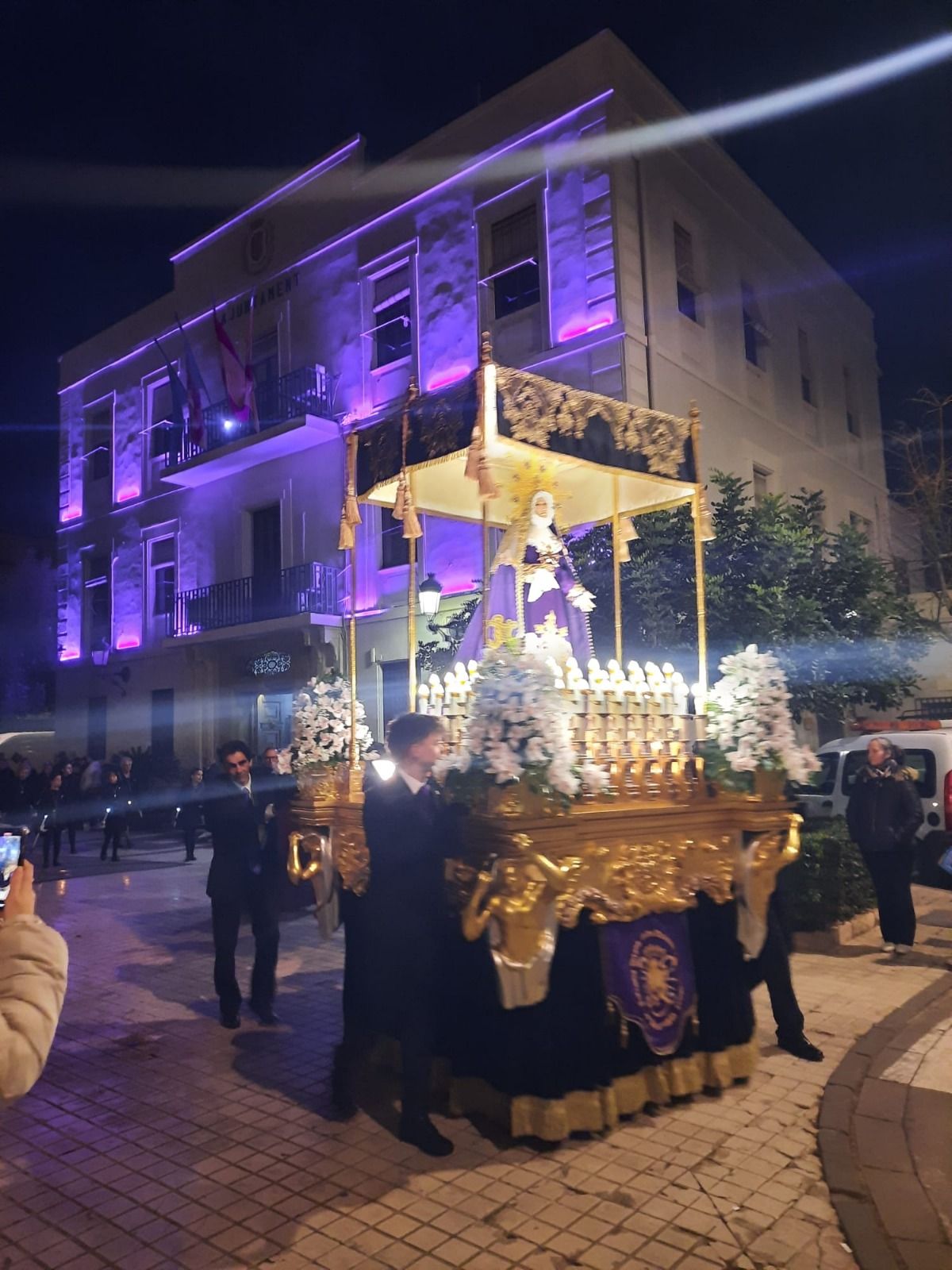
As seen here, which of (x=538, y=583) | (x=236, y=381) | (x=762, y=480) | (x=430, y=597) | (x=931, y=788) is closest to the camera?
(x=538, y=583)

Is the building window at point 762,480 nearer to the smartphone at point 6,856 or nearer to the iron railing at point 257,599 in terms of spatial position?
the iron railing at point 257,599

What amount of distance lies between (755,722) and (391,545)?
13.2m

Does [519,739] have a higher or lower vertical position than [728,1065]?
higher

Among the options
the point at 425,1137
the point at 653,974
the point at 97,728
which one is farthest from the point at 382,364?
the point at 425,1137

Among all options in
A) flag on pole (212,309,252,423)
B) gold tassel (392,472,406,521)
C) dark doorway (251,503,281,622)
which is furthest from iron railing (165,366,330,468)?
gold tassel (392,472,406,521)

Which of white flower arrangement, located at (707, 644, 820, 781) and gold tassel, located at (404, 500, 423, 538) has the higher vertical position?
gold tassel, located at (404, 500, 423, 538)

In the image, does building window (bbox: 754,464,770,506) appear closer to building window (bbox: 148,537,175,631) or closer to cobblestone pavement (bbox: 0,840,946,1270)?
cobblestone pavement (bbox: 0,840,946,1270)

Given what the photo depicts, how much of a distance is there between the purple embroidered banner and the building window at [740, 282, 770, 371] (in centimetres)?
1564

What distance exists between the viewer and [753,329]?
18.2m

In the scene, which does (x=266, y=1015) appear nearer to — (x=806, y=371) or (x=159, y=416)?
(x=806, y=371)

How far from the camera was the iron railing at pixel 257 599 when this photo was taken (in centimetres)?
1808

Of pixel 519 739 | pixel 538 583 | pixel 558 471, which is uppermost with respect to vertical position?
pixel 558 471

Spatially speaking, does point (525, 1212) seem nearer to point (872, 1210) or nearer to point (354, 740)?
point (872, 1210)

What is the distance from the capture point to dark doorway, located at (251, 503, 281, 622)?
62.0ft
